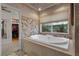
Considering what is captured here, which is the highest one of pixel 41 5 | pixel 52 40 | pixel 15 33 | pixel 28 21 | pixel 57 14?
pixel 41 5

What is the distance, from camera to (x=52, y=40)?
2.20 meters

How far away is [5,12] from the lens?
216cm

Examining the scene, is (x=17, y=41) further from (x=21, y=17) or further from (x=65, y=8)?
(x=65, y=8)

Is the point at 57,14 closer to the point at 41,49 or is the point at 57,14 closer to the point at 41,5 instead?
the point at 41,5

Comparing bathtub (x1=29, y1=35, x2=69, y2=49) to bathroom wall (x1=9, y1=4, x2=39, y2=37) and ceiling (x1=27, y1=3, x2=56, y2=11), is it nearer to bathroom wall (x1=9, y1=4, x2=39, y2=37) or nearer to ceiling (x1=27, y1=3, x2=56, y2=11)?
bathroom wall (x1=9, y1=4, x2=39, y2=37)

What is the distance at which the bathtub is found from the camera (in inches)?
→ 81.7

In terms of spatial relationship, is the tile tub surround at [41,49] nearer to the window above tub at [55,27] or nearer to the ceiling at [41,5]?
the window above tub at [55,27]

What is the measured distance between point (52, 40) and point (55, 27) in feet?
0.81

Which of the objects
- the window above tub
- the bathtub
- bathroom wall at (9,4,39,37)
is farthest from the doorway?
the window above tub

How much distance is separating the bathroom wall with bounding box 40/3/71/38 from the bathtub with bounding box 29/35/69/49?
0.29 ft

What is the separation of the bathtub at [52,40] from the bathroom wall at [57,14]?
0.29ft

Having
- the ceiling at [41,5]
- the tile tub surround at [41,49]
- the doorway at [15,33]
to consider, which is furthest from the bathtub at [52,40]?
the ceiling at [41,5]

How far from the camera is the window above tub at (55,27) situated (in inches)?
82.5

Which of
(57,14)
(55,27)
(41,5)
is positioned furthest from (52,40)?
(41,5)
